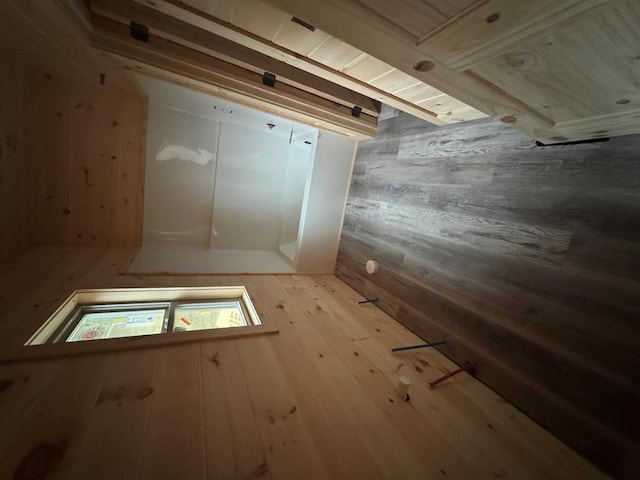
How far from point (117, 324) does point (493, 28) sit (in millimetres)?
2627

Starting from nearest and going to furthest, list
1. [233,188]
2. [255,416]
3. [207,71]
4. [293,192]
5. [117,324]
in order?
[255,416], [207,71], [117,324], [233,188], [293,192]

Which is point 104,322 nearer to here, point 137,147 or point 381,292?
point 137,147

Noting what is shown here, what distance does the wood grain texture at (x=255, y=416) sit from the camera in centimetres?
82

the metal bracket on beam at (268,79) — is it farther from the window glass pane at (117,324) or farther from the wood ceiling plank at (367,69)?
the window glass pane at (117,324)

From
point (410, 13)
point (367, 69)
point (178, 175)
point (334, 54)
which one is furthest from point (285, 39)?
point (178, 175)

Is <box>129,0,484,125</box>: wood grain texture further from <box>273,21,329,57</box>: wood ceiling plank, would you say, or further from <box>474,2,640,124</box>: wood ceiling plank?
<box>474,2,640,124</box>: wood ceiling plank

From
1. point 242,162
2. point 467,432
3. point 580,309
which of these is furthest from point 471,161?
point 242,162

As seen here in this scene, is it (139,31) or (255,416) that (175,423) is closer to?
(255,416)

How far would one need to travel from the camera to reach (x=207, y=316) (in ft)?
6.91

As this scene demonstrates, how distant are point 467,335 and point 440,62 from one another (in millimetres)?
1525

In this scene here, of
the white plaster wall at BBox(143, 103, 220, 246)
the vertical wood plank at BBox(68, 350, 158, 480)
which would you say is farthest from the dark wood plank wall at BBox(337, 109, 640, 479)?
the white plaster wall at BBox(143, 103, 220, 246)

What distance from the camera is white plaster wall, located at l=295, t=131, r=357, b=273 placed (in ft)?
8.62

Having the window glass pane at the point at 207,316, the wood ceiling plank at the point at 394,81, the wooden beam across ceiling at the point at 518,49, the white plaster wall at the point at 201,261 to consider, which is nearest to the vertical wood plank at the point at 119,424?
the window glass pane at the point at 207,316

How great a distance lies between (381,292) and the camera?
2.21 metres
